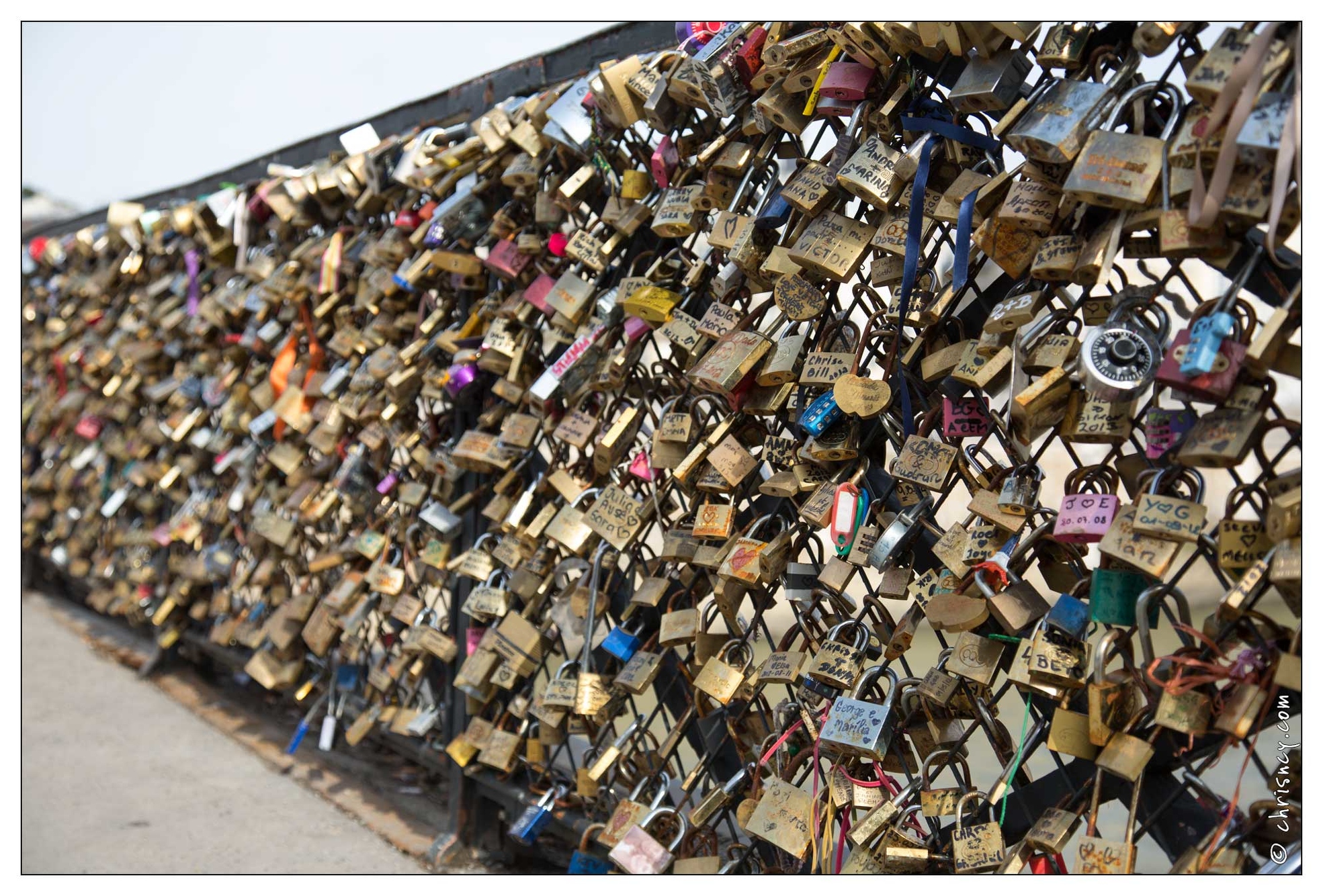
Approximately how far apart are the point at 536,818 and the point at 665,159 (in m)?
1.37

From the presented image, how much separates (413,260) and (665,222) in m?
1.11

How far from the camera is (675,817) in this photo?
200cm

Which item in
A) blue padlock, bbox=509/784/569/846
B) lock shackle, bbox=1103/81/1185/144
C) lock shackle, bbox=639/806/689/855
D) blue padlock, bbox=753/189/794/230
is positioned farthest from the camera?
blue padlock, bbox=509/784/569/846

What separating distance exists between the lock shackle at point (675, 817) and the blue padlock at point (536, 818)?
0.43 metres

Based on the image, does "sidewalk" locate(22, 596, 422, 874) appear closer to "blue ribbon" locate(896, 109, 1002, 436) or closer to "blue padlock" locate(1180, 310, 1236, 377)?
"blue ribbon" locate(896, 109, 1002, 436)

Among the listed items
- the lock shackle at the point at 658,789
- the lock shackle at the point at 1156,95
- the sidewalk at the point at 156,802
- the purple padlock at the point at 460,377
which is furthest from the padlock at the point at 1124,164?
the sidewalk at the point at 156,802

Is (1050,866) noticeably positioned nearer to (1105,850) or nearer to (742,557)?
(1105,850)

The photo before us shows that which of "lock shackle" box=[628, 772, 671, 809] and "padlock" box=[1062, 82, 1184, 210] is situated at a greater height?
"padlock" box=[1062, 82, 1184, 210]

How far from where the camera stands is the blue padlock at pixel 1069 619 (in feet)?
4.49

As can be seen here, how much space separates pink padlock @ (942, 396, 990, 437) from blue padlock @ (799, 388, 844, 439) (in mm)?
183

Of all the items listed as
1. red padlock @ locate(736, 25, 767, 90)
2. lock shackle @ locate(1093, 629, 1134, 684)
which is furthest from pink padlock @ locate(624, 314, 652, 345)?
lock shackle @ locate(1093, 629, 1134, 684)

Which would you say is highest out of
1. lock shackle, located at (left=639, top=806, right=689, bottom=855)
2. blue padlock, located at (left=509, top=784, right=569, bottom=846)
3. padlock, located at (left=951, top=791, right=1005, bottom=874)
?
padlock, located at (left=951, top=791, right=1005, bottom=874)

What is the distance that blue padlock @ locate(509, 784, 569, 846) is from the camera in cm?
238

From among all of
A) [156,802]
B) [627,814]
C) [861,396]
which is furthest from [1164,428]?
[156,802]
